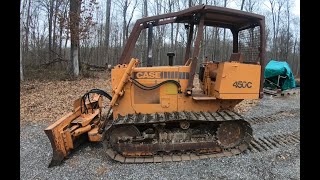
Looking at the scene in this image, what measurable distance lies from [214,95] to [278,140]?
1.95m

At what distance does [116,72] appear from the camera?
211 inches

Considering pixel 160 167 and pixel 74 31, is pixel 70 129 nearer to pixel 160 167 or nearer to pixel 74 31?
pixel 160 167

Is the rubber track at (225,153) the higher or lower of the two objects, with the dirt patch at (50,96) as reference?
lower

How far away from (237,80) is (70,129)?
3.38 metres

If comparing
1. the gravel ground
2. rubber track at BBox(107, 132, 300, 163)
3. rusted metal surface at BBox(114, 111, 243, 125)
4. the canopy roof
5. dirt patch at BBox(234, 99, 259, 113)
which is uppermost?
the canopy roof

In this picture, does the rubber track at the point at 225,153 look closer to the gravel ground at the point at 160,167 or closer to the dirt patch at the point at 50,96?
the gravel ground at the point at 160,167

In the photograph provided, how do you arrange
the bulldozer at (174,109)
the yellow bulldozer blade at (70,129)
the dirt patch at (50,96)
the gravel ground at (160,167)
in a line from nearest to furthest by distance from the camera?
the gravel ground at (160,167), the yellow bulldozer blade at (70,129), the bulldozer at (174,109), the dirt patch at (50,96)

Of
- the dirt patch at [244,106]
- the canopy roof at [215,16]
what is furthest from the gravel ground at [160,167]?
the dirt patch at [244,106]

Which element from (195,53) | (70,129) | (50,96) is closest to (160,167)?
(70,129)

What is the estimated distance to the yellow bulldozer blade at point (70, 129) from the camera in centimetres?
490

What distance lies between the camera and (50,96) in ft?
37.3

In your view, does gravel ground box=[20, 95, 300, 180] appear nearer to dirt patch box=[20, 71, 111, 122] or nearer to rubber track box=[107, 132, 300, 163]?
rubber track box=[107, 132, 300, 163]

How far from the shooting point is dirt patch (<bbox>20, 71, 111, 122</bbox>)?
883 centimetres

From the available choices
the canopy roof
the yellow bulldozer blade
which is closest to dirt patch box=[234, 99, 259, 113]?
the canopy roof
